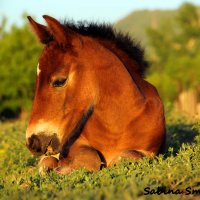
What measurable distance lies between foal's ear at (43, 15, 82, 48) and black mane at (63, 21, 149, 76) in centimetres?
42

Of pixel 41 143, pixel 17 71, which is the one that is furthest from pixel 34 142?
pixel 17 71

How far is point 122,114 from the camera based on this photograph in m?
5.61

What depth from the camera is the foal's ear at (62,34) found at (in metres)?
5.43

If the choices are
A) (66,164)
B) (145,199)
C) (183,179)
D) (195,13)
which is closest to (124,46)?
(66,164)

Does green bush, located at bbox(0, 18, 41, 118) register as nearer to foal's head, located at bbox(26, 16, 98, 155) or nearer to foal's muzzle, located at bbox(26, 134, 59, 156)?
foal's head, located at bbox(26, 16, 98, 155)

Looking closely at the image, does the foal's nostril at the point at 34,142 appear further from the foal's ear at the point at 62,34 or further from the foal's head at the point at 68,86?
the foal's ear at the point at 62,34

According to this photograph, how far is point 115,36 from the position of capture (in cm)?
630

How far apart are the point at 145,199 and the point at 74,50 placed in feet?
8.93

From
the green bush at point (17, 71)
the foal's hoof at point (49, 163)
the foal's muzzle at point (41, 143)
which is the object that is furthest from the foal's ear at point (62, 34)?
the green bush at point (17, 71)

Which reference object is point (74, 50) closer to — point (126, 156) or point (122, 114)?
point (122, 114)

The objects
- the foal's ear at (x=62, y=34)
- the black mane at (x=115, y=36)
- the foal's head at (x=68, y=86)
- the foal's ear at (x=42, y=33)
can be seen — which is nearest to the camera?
the foal's head at (x=68, y=86)

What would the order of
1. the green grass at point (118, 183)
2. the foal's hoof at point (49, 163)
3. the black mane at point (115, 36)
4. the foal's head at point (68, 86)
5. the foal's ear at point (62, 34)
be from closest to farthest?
the green grass at point (118, 183) → the foal's head at point (68, 86) → the foal's ear at point (62, 34) → the foal's hoof at point (49, 163) → the black mane at point (115, 36)

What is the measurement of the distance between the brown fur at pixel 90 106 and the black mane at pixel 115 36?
0.34 metres

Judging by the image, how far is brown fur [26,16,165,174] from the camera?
544 cm
